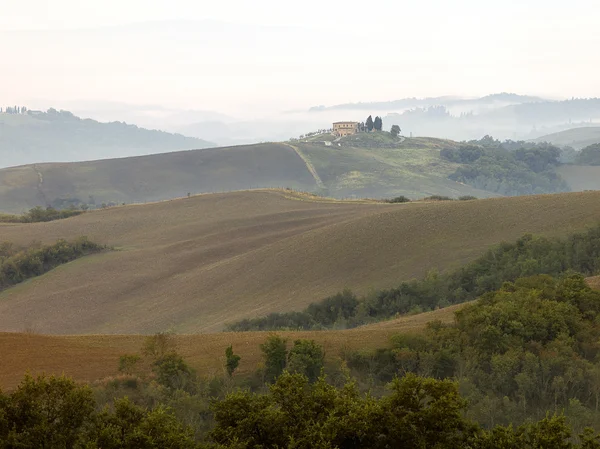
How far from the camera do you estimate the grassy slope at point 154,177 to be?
6678 inches

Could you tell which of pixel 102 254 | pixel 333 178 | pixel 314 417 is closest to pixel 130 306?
pixel 102 254

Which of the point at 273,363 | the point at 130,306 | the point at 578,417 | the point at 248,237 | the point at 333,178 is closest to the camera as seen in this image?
the point at 578,417

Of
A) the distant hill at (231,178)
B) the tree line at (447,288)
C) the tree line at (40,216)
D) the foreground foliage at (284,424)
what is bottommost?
the tree line at (447,288)

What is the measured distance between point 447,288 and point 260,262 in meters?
21.4

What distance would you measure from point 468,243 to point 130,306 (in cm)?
2931

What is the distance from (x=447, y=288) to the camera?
5231 centimetres

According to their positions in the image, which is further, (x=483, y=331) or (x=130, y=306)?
(x=130, y=306)

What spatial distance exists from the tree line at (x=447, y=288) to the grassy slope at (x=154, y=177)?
12116 cm

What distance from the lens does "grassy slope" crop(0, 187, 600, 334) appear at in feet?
192

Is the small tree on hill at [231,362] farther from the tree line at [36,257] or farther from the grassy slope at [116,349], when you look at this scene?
the tree line at [36,257]

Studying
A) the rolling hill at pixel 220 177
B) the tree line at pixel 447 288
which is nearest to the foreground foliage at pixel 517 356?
the tree line at pixel 447 288

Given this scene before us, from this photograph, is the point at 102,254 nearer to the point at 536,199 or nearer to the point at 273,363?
the point at 536,199

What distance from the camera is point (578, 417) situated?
26500 millimetres

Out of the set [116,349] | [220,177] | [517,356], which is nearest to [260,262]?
[116,349]
